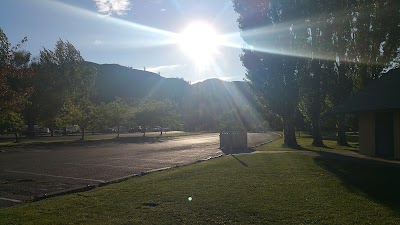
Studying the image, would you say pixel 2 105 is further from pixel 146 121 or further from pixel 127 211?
pixel 146 121

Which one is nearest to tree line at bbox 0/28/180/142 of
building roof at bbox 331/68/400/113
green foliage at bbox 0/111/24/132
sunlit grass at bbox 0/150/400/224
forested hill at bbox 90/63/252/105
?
green foliage at bbox 0/111/24/132

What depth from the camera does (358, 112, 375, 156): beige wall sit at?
19.5 metres

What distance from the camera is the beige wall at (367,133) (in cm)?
1955

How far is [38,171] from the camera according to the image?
608 inches

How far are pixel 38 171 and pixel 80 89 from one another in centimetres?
4731

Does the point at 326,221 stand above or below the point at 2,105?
below

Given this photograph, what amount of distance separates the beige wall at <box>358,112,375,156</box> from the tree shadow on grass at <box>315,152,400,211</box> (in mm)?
3709

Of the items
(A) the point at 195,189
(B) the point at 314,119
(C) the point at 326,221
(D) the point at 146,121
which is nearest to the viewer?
(C) the point at 326,221

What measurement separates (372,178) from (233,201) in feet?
18.6

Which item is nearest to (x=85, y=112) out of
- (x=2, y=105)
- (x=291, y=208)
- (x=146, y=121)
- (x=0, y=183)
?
(x=146, y=121)

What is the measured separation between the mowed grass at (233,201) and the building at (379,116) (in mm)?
5752

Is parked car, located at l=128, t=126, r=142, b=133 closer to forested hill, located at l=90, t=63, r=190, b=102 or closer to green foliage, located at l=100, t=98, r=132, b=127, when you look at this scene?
green foliage, located at l=100, t=98, r=132, b=127

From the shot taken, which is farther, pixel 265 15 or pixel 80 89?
pixel 80 89

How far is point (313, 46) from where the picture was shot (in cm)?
2800
